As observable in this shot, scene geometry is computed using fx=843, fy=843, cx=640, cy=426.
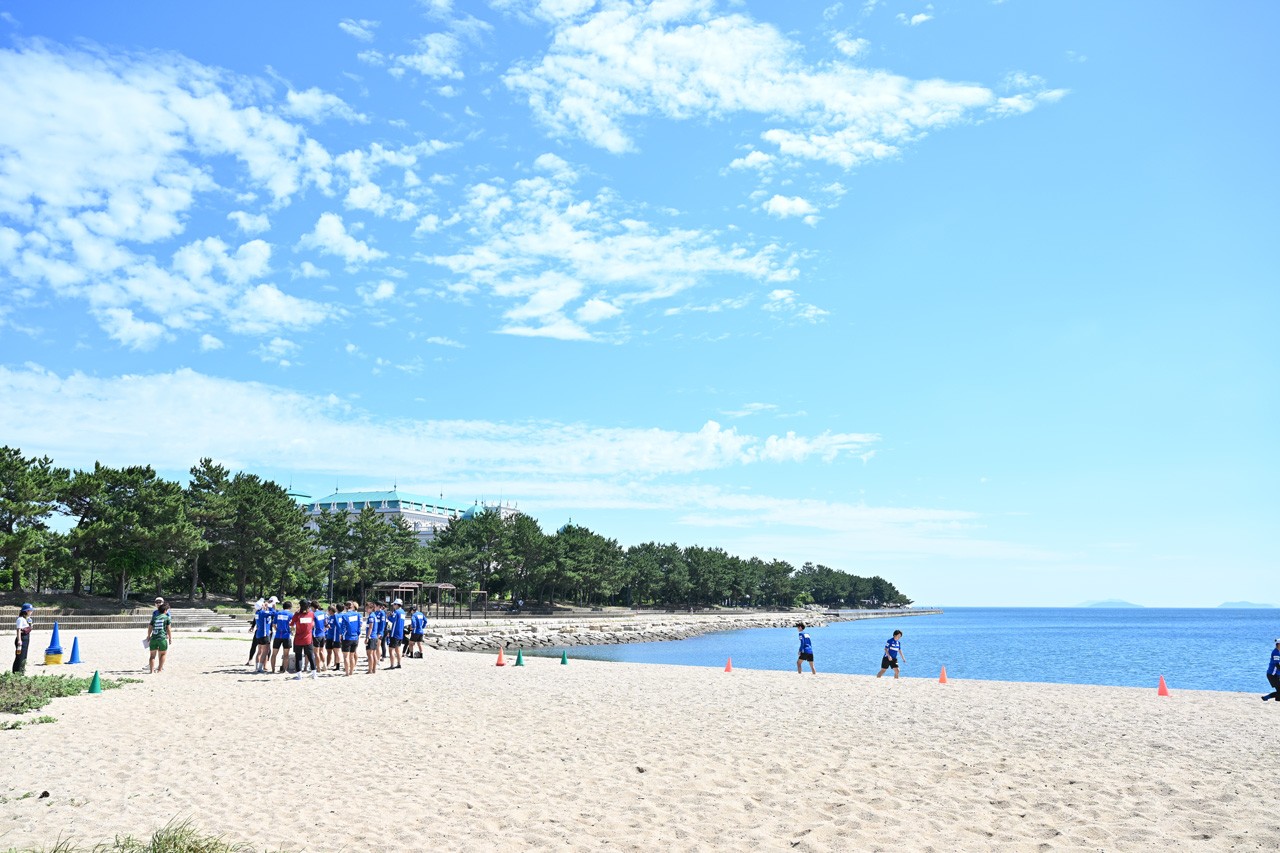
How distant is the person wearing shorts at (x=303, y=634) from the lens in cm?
2266

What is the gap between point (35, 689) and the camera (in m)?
16.6

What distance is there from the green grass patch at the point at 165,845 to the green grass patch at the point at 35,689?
9.32 m

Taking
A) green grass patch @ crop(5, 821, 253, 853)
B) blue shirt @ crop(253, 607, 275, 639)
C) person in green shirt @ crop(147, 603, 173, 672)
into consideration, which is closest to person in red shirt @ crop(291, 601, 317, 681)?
blue shirt @ crop(253, 607, 275, 639)

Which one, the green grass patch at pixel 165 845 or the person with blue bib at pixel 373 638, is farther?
the person with blue bib at pixel 373 638

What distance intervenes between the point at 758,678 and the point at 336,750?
14379 millimetres

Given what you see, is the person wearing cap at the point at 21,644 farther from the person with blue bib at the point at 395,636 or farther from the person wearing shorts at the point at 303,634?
the person with blue bib at the point at 395,636

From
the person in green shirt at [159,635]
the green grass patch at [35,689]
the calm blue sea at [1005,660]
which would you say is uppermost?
the person in green shirt at [159,635]

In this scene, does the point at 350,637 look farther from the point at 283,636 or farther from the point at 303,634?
the point at 283,636

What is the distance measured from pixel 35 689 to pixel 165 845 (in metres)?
12.2

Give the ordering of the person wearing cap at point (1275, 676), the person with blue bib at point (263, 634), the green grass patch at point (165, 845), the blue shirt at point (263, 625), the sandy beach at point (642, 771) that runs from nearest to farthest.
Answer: the green grass patch at point (165, 845), the sandy beach at point (642, 771), the person wearing cap at point (1275, 676), the person with blue bib at point (263, 634), the blue shirt at point (263, 625)

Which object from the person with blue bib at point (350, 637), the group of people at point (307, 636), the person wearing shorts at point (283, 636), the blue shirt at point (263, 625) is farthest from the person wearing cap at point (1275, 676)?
the blue shirt at point (263, 625)

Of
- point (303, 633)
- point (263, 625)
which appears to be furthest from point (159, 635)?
point (303, 633)

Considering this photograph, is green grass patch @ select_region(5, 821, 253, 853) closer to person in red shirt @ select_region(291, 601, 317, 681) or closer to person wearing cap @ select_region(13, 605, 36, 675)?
person wearing cap @ select_region(13, 605, 36, 675)

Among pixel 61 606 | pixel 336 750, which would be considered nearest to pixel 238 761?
pixel 336 750
